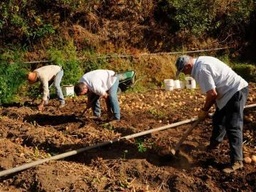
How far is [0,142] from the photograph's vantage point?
262 inches

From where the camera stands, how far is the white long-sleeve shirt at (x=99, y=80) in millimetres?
7414

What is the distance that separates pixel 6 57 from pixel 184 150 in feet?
24.2

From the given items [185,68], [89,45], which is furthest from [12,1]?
[185,68]

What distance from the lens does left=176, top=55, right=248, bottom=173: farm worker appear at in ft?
17.6

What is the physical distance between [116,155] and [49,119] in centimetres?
292

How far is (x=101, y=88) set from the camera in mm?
7492

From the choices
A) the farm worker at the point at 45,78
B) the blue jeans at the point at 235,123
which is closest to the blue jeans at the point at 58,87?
the farm worker at the point at 45,78

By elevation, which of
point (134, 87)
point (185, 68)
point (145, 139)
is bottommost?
point (134, 87)

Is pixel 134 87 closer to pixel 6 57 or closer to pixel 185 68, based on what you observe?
pixel 6 57

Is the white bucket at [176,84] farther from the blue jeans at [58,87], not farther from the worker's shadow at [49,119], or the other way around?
the worker's shadow at [49,119]

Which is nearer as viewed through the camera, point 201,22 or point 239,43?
point 201,22

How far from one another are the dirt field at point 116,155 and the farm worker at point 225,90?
0.33 m

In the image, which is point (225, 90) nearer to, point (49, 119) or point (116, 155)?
point (116, 155)

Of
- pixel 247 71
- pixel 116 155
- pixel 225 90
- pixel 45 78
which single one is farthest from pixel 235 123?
pixel 247 71
